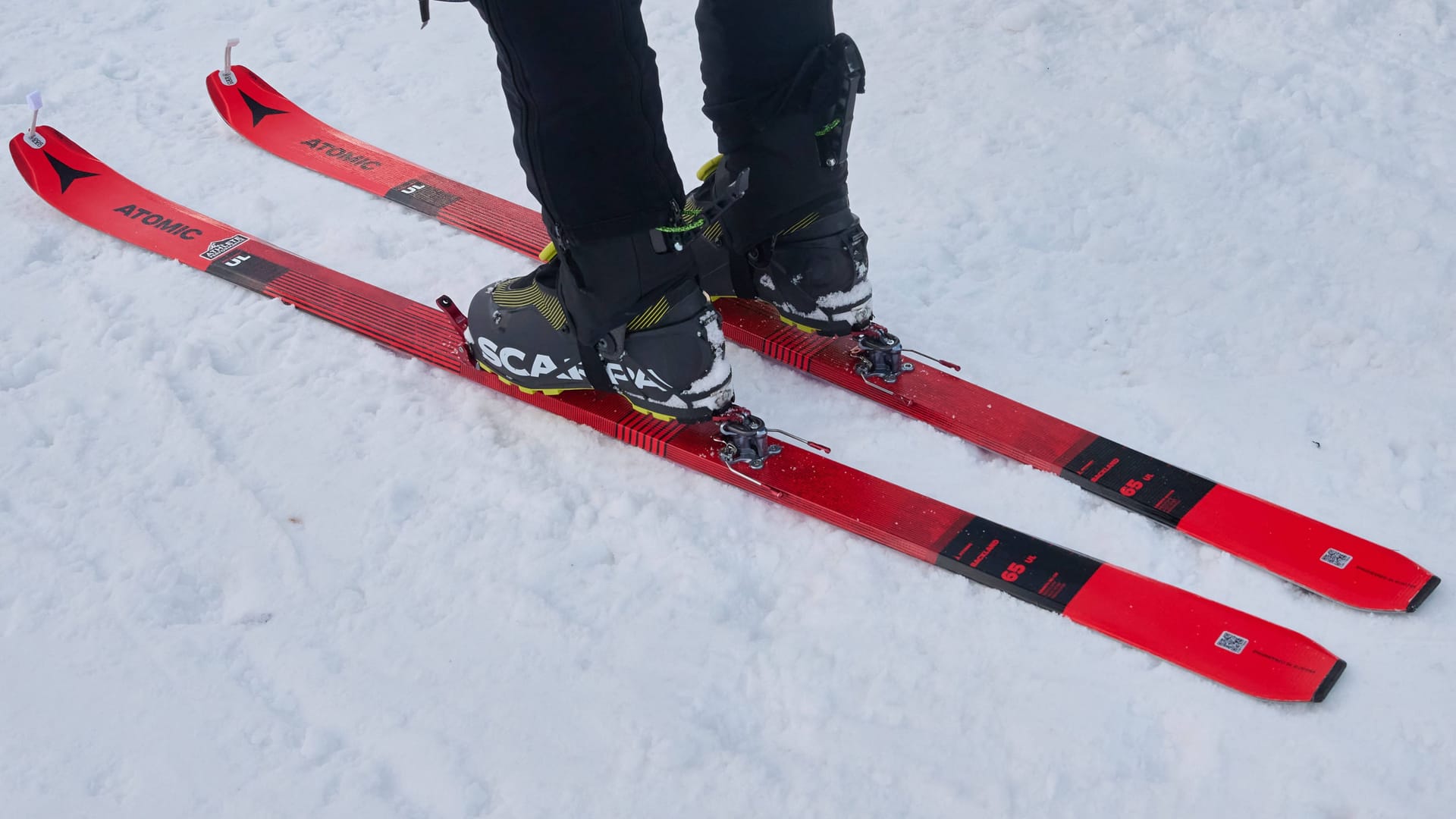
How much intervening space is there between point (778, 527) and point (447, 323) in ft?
3.52

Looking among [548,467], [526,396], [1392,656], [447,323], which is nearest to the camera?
[1392,656]

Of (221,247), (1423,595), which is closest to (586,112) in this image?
(221,247)

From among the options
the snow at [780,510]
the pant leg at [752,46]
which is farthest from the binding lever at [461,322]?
the pant leg at [752,46]

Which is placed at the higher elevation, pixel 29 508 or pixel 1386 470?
pixel 29 508

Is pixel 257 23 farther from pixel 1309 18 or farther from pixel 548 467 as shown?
pixel 1309 18

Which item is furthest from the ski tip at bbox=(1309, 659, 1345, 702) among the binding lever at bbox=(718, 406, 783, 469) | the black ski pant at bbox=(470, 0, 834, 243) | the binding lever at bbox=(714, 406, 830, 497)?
the black ski pant at bbox=(470, 0, 834, 243)

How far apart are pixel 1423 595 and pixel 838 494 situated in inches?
42.2

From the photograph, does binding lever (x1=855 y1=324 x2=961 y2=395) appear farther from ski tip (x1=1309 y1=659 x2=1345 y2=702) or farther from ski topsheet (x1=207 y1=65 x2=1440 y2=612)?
ski tip (x1=1309 y1=659 x2=1345 y2=702)

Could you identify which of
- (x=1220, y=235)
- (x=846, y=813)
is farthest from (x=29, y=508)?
(x=1220, y=235)

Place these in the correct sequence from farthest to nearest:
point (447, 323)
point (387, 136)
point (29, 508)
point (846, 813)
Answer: point (387, 136) < point (447, 323) < point (29, 508) < point (846, 813)

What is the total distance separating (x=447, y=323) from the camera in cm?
270

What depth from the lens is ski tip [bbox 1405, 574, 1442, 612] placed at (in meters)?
1.92

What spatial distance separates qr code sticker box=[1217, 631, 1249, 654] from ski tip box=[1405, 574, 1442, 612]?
13.0 inches

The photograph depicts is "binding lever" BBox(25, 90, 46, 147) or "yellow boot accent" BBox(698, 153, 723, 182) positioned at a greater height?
"binding lever" BBox(25, 90, 46, 147)
